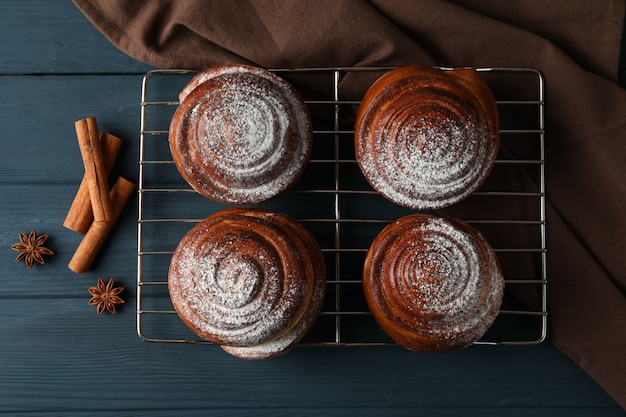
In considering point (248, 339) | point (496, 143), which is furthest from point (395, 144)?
point (248, 339)

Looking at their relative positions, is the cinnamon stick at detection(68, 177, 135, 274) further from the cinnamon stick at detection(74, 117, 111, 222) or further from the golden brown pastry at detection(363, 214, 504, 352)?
the golden brown pastry at detection(363, 214, 504, 352)

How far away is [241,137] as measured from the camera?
152cm

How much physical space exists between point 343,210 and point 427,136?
412 mm

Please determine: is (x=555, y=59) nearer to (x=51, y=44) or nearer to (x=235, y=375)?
(x=235, y=375)

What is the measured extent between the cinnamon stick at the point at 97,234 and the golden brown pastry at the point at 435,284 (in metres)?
0.80

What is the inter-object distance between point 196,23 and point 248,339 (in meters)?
0.92

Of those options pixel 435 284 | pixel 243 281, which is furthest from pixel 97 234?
pixel 435 284

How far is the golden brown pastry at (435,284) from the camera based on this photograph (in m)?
1.52

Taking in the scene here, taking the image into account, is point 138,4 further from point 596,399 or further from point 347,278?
point 596,399

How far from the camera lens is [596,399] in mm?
1819

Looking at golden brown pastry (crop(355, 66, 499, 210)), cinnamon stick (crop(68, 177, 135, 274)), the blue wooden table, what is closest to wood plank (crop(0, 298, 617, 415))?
the blue wooden table

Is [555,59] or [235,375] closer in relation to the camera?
[555,59]

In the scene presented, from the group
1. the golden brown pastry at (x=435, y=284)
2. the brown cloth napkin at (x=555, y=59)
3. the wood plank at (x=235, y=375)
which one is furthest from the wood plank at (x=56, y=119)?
the golden brown pastry at (x=435, y=284)

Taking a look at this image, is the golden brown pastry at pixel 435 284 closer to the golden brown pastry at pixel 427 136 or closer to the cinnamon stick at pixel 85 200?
the golden brown pastry at pixel 427 136
